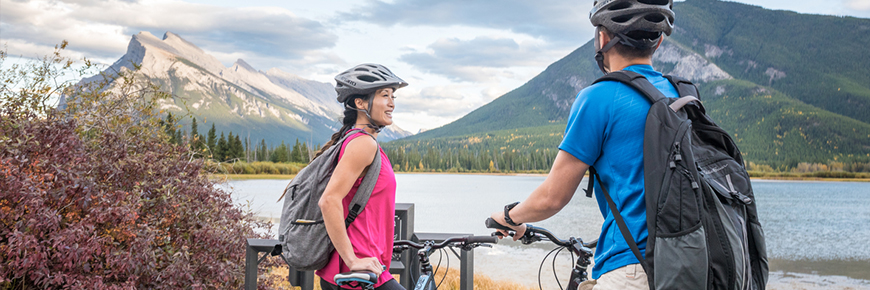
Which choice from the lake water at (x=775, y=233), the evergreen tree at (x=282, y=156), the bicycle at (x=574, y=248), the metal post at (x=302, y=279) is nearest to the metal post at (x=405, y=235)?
the metal post at (x=302, y=279)

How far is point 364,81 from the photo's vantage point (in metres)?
2.84

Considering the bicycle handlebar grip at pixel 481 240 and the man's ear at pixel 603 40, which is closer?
the man's ear at pixel 603 40

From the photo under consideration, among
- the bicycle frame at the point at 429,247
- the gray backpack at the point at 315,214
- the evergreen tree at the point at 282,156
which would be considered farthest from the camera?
the evergreen tree at the point at 282,156

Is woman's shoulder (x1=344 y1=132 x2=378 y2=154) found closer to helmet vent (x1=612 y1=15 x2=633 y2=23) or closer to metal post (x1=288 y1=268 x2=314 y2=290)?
helmet vent (x1=612 y1=15 x2=633 y2=23)

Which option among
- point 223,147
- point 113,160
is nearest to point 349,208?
point 113,160

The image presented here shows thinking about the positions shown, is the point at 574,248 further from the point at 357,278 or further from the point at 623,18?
the point at 623,18

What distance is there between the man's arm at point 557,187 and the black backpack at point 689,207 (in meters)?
0.23

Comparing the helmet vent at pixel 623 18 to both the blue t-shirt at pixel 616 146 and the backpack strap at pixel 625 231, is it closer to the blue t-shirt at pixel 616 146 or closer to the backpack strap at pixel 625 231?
the blue t-shirt at pixel 616 146

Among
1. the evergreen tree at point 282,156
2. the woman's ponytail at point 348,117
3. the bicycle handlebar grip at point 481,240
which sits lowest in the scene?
the evergreen tree at point 282,156

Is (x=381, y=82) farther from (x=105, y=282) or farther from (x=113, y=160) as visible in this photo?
(x=113, y=160)

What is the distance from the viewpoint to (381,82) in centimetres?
281

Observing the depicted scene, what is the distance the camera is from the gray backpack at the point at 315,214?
101 inches

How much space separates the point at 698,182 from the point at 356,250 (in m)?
1.60

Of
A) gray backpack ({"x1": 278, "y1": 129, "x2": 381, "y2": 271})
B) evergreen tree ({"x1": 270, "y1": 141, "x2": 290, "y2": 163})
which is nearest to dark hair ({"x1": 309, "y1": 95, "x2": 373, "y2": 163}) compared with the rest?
gray backpack ({"x1": 278, "y1": 129, "x2": 381, "y2": 271})
